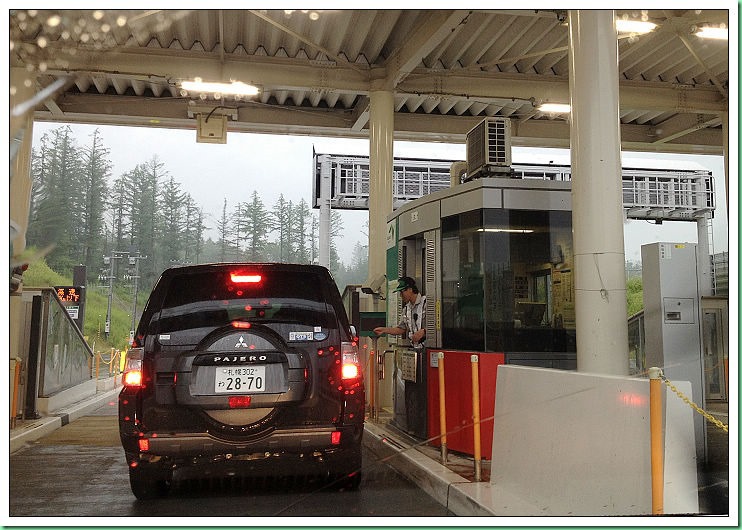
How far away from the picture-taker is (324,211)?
568cm

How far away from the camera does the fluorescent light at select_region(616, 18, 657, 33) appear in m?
5.34

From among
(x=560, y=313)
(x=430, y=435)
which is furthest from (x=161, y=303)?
(x=560, y=313)

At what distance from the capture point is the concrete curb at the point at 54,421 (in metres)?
5.87

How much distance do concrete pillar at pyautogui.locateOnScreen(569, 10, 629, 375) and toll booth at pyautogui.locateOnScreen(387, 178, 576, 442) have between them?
86 cm

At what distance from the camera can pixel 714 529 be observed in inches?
142

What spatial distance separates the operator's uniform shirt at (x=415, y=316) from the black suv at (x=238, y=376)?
234cm

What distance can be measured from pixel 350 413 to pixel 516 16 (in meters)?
4.83

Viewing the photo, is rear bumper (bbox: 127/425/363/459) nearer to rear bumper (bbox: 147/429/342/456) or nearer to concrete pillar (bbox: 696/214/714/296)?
rear bumper (bbox: 147/429/342/456)

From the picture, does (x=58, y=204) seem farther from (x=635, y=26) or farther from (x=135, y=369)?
(x=635, y=26)

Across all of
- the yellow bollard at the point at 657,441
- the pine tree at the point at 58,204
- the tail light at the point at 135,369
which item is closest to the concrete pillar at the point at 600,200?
the yellow bollard at the point at 657,441

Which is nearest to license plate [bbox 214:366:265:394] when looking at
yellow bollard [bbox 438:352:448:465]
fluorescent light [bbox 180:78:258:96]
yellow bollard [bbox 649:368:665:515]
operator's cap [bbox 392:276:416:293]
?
yellow bollard [bbox 438:352:448:465]

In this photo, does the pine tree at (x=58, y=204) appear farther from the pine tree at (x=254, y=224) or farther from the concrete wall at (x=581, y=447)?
the concrete wall at (x=581, y=447)

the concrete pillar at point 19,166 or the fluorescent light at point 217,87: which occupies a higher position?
the fluorescent light at point 217,87
